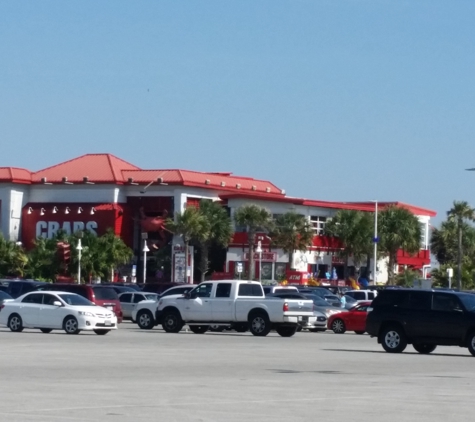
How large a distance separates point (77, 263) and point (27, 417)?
67061mm

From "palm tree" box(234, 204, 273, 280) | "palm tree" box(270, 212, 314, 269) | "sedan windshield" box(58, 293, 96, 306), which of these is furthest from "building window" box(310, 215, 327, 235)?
"sedan windshield" box(58, 293, 96, 306)

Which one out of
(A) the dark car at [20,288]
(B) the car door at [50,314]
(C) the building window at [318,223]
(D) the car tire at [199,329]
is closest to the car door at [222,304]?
(D) the car tire at [199,329]

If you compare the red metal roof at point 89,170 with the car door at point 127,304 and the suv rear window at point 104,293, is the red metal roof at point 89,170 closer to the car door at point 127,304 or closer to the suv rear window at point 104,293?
the car door at point 127,304

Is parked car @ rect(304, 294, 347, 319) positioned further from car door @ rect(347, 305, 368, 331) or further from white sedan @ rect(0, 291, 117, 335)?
white sedan @ rect(0, 291, 117, 335)

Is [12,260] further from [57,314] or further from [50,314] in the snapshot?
[57,314]

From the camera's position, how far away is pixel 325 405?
15.6 metres

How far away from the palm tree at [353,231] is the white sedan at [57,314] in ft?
186

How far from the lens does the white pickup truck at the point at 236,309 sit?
129 ft

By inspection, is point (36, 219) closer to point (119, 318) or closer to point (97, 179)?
point (97, 179)

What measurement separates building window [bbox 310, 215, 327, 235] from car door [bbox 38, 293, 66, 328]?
199 ft

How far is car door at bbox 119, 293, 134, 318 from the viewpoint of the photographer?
164 feet

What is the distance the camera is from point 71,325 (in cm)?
3772

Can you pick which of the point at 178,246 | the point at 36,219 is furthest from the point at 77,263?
the point at 36,219

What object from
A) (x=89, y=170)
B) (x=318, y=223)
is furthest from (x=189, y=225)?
(x=318, y=223)
